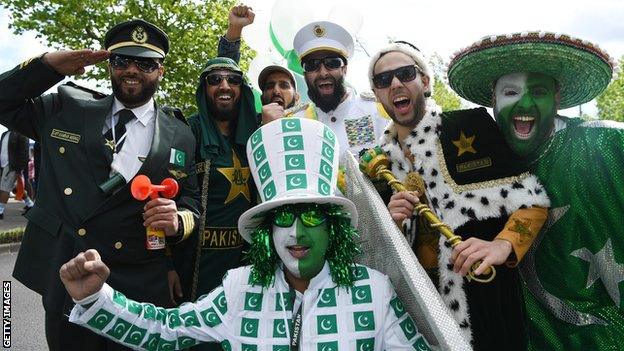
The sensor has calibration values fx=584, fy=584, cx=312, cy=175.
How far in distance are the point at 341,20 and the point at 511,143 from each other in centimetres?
414

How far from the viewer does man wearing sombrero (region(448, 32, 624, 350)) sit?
2.32 metres

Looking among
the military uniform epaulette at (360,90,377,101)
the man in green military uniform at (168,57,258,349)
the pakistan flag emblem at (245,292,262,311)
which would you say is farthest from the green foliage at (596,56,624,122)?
the pakistan flag emblem at (245,292,262,311)

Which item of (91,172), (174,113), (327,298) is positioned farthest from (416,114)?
(91,172)

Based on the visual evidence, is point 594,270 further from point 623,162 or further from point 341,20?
point 341,20

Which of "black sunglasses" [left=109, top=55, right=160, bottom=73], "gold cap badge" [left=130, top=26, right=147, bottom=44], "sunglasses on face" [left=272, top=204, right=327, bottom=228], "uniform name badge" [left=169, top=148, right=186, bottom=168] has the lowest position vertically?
"sunglasses on face" [left=272, top=204, right=327, bottom=228]

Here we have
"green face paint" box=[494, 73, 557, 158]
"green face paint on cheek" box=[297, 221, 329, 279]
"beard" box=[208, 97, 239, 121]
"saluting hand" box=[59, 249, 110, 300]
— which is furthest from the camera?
"beard" box=[208, 97, 239, 121]

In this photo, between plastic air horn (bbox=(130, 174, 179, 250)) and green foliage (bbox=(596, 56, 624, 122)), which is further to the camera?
green foliage (bbox=(596, 56, 624, 122))

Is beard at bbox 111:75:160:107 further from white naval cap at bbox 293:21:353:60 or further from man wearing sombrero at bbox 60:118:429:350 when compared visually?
white naval cap at bbox 293:21:353:60

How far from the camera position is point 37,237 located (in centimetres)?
271

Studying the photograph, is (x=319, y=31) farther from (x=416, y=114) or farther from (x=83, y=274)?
(x=83, y=274)

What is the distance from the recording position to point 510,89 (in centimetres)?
245

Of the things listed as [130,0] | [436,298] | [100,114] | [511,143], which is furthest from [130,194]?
[130,0]

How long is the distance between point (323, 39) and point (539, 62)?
5.22 feet

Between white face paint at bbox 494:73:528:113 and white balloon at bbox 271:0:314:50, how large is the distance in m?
3.80
